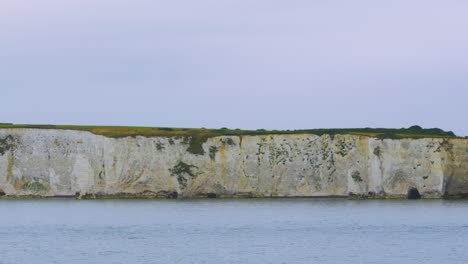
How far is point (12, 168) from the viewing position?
69.9 m

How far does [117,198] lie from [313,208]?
14.1m

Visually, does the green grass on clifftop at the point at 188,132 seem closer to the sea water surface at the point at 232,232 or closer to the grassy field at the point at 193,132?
the grassy field at the point at 193,132

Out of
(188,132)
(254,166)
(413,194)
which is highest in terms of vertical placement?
(188,132)

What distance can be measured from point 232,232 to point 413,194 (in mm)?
27000

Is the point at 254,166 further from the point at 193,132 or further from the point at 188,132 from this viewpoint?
the point at 188,132

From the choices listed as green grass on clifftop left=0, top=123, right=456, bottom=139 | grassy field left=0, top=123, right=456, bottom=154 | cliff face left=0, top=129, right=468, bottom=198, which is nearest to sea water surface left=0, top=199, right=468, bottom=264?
cliff face left=0, top=129, right=468, bottom=198

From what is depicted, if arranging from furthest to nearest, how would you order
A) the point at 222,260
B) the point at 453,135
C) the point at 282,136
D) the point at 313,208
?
the point at 453,135 < the point at 282,136 < the point at 313,208 < the point at 222,260

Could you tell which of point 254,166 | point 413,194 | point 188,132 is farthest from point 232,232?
point 413,194

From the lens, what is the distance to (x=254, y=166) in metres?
71.9

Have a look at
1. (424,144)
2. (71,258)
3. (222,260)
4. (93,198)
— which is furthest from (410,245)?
(93,198)

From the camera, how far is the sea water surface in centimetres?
3953

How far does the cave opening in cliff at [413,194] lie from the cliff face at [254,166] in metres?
0.34

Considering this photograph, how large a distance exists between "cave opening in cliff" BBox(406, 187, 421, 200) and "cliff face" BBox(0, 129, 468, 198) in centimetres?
34

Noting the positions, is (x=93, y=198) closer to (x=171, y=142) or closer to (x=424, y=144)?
(x=171, y=142)
